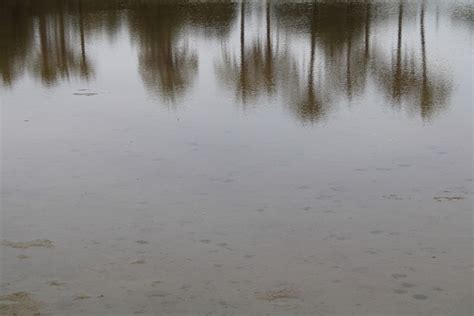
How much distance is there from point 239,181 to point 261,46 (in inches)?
404

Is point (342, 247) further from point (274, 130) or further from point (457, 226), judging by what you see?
point (274, 130)

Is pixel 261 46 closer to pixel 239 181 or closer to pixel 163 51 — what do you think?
pixel 163 51

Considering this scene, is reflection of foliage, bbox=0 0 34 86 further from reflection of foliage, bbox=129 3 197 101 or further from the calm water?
reflection of foliage, bbox=129 3 197 101

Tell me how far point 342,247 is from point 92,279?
2.04 metres

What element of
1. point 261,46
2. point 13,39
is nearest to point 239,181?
point 261,46

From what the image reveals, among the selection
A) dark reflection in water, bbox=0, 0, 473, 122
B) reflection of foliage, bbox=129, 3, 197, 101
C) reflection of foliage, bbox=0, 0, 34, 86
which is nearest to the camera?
dark reflection in water, bbox=0, 0, 473, 122

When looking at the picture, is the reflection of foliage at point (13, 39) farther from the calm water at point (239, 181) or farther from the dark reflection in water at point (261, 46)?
the calm water at point (239, 181)

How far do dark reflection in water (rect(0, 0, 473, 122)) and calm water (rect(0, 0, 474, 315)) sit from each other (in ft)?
0.31

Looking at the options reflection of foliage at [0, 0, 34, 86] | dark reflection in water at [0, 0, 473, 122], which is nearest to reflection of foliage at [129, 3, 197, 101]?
dark reflection in water at [0, 0, 473, 122]

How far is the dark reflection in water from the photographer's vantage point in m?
13.6

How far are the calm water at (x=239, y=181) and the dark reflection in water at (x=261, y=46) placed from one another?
0.31 feet

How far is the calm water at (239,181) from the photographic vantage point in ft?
19.6

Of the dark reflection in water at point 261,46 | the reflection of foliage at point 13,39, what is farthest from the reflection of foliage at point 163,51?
the reflection of foliage at point 13,39

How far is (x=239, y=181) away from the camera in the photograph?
335 inches
